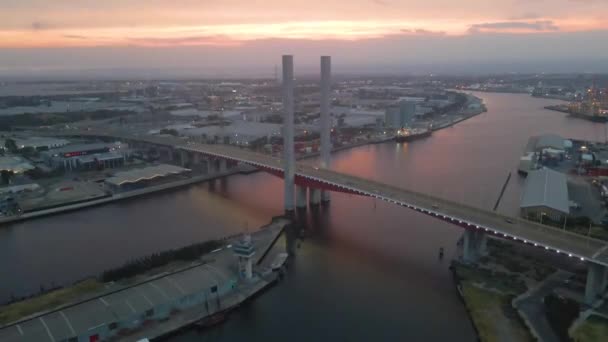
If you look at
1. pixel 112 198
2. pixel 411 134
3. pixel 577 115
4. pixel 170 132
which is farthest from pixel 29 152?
pixel 577 115

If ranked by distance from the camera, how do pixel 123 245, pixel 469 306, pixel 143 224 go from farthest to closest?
pixel 143 224, pixel 123 245, pixel 469 306

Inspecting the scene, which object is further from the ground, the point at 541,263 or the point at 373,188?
the point at 373,188

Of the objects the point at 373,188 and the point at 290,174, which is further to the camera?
the point at 290,174

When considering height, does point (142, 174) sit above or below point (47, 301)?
above

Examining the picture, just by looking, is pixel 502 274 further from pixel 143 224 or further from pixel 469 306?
pixel 143 224

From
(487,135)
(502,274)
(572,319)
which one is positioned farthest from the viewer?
(487,135)

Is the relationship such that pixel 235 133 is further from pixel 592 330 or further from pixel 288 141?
Result: pixel 592 330

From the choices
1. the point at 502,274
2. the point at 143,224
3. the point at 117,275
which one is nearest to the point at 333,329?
the point at 502,274
